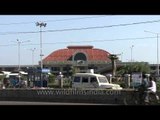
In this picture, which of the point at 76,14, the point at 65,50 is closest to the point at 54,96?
the point at 76,14

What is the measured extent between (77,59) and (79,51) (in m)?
4.19

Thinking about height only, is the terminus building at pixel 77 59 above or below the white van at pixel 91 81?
above

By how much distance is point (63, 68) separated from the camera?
136m

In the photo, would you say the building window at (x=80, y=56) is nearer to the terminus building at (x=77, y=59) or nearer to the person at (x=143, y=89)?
the terminus building at (x=77, y=59)

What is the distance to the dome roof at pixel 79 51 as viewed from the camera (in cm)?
14350

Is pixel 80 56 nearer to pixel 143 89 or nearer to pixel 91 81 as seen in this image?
pixel 91 81

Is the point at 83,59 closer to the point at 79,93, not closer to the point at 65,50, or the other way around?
the point at 65,50
